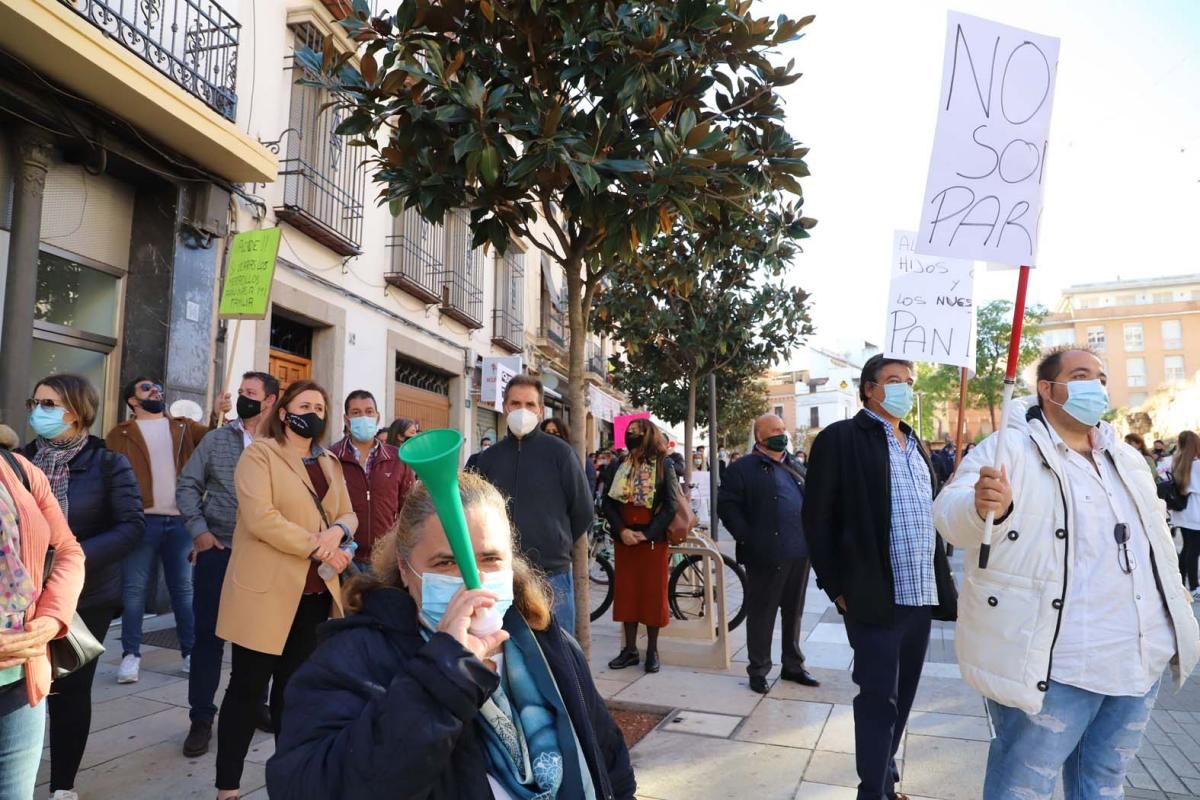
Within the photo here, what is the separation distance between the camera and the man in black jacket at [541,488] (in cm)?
426

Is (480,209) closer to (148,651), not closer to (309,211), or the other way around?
(148,651)

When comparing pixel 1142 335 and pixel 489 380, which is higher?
pixel 1142 335

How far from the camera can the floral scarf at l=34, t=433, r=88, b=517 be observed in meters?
3.30

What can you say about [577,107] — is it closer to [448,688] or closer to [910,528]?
[910,528]

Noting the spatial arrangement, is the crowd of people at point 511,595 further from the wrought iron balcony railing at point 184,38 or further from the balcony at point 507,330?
the balcony at point 507,330

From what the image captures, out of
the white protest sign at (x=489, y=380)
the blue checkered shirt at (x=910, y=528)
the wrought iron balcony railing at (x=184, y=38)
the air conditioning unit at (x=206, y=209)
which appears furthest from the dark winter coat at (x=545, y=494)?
the white protest sign at (x=489, y=380)

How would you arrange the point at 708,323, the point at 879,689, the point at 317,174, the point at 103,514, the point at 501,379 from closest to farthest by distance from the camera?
the point at 879,689
the point at 103,514
the point at 317,174
the point at 708,323
the point at 501,379

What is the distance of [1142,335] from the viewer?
68.1 m

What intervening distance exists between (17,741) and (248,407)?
2594mm

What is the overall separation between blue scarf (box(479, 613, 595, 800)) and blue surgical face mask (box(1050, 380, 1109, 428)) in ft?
6.49

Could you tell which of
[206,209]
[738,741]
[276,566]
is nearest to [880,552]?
[738,741]

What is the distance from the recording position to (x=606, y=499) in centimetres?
598

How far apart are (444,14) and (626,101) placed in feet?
3.07

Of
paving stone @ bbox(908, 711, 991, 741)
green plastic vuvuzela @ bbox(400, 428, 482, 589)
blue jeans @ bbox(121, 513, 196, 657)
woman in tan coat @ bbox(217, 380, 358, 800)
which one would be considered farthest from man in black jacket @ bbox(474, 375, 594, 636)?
green plastic vuvuzela @ bbox(400, 428, 482, 589)
